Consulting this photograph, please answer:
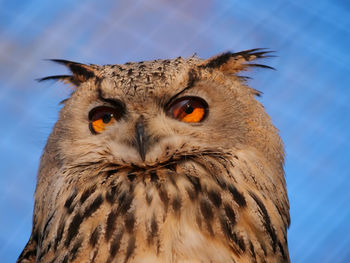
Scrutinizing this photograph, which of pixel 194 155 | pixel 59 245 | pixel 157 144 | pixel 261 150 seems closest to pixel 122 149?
pixel 157 144

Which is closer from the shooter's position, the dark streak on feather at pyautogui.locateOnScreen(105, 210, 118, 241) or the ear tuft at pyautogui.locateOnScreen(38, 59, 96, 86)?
the dark streak on feather at pyautogui.locateOnScreen(105, 210, 118, 241)

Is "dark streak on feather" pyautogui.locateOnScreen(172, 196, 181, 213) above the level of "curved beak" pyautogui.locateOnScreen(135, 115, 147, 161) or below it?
below

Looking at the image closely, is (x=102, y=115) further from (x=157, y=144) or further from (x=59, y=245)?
(x=59, y=245)

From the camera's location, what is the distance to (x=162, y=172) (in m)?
1.60

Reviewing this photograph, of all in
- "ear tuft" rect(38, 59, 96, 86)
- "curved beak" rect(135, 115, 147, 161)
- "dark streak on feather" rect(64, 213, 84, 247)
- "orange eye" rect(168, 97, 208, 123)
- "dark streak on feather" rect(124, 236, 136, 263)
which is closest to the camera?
"dark streak on feather" rect(124, 236, 136, 263)

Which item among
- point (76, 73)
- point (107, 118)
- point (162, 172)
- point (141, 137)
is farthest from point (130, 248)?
point (76, 73)

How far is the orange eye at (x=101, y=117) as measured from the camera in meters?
1.79

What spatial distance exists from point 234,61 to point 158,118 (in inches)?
19.7

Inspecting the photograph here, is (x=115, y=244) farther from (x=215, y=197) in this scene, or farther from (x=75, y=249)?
(x=215, y=197)

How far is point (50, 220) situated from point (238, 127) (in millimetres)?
725

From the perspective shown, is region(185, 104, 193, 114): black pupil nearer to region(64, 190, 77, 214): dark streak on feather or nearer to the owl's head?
the owl's head

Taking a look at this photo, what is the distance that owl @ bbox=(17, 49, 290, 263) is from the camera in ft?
4.77

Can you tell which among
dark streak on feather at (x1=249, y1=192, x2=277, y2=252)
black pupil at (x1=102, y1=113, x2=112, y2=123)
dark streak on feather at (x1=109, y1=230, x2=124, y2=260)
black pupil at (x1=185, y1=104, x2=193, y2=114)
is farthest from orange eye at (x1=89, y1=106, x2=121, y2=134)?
dark streak on feather at (x1=249, y1=192, x2=277, y2=252)

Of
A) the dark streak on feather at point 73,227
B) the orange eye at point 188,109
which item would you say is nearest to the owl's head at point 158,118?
the orange eye at point 188,109
